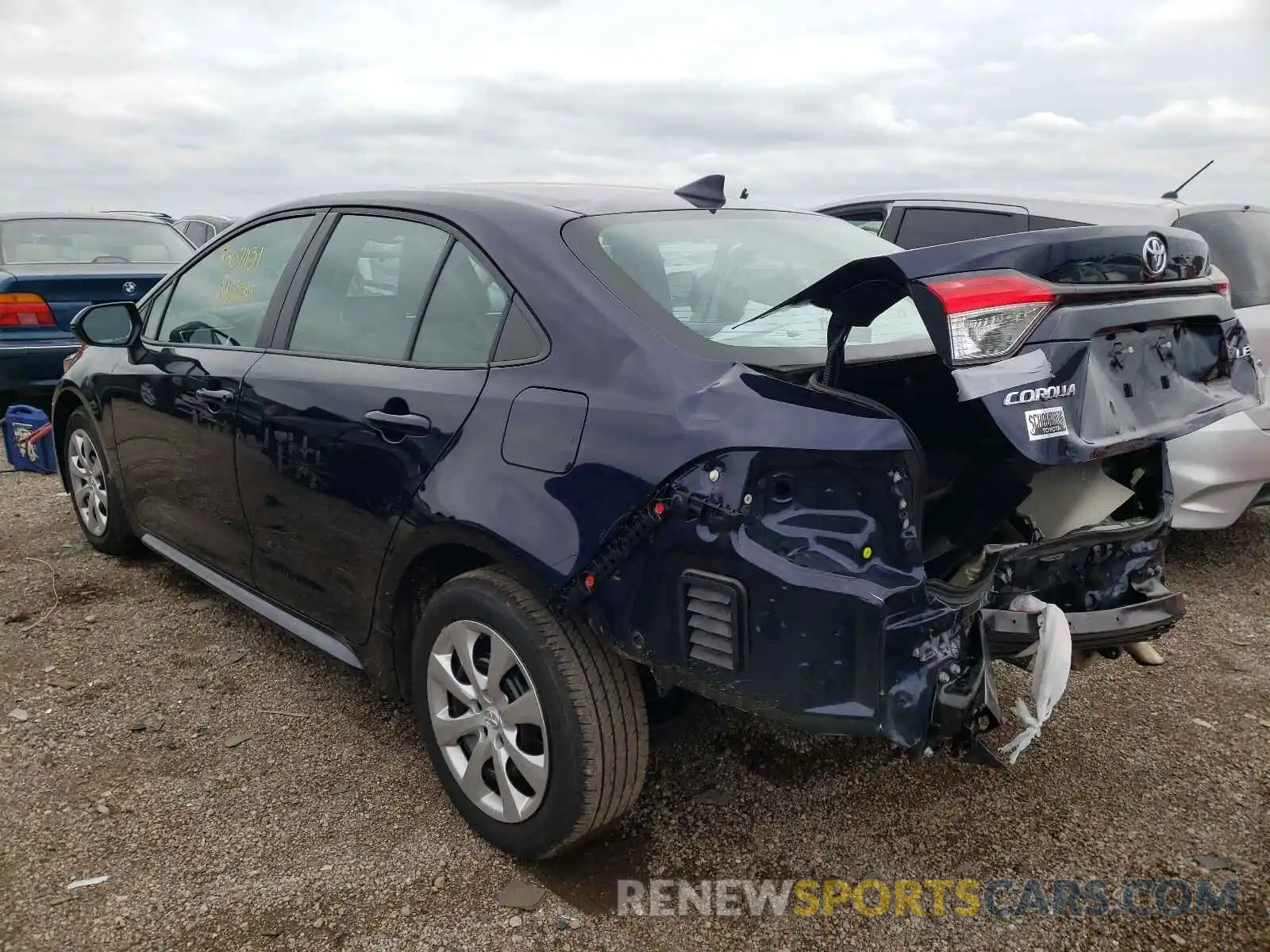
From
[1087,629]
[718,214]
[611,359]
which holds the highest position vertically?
[718,214]

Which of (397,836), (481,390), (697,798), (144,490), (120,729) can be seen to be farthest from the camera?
(144,490)

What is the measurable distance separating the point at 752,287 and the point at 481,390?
2.56ft

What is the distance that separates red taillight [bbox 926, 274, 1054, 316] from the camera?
185cm

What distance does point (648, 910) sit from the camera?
2264 millimetres

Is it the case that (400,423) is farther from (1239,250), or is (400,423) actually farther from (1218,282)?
(1239,250)

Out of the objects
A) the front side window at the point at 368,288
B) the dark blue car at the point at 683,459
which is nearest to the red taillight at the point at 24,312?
the dark blue car at the point at 683,459

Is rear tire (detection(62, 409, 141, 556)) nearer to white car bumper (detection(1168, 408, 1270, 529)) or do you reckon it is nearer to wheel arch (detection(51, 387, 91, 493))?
wheel arch (detection(51, 387, 91, 493))

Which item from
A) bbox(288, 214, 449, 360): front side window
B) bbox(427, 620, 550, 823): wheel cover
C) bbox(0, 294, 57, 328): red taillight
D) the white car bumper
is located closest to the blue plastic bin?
bbox(0, 294, 57, 328): red taillight

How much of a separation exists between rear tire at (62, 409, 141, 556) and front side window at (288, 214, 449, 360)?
1867 mm

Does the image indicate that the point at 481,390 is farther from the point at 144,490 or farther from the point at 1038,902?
the point at 144,490

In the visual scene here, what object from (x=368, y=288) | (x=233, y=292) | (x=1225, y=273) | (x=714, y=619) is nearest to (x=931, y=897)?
(x=714, y=619)

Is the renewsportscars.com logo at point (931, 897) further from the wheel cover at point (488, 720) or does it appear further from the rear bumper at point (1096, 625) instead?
the rear bumper at point (1096, 625)

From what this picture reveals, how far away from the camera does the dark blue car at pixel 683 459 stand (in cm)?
190

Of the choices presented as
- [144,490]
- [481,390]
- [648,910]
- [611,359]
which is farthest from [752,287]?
[144,490]
